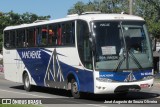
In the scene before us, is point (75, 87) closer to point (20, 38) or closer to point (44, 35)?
point (44, 35)

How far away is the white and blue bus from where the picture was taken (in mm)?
16391

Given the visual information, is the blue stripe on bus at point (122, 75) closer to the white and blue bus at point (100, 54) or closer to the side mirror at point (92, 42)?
the white and blue bus at point (100, 54)

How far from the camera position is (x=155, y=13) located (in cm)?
4719

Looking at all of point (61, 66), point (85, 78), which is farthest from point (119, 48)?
point (61, 66)

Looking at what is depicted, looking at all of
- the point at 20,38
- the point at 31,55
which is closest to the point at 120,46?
the point at 31,55

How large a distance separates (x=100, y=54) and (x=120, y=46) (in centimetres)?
79

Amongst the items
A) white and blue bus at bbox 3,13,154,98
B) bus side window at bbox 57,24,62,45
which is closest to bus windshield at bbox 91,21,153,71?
white and blue bus at bbox 3,13,154,98

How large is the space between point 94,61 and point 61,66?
9.26ft

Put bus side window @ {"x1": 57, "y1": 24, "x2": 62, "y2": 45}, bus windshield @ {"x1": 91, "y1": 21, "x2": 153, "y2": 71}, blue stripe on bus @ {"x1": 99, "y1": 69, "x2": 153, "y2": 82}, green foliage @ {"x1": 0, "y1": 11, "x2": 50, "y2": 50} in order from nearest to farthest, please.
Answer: blue stripe on bus @ {"x1": 99, "y1": 69, "x2": 153, "y2": 82}, bus windshield @ {"x1": 91, "y1": 21, "x2": 153, "y2": 71}, bus side window @ {"x1": 57, "y1": 24, "x2": 62, "y2": 45}, green foliage @ {"x1": 0, "y1": 11, "x2": 50, "y2": 50}

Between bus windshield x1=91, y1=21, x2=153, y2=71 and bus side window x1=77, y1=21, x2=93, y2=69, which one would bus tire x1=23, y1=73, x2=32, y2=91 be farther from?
bus windshield x1=91, y1=21, x2=153, y2=71

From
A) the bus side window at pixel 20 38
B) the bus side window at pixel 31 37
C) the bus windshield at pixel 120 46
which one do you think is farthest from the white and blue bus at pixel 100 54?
the bus side window at pixel 20 38

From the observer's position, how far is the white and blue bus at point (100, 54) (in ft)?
53.8

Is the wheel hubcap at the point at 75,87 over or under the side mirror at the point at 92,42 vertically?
under

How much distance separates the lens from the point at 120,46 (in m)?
16.6
